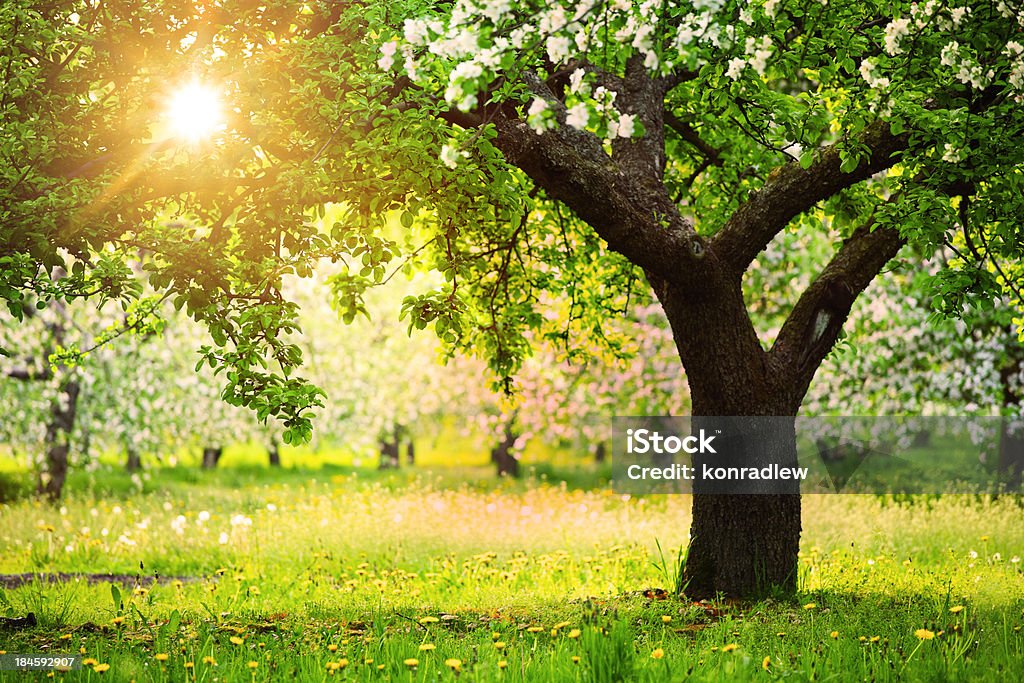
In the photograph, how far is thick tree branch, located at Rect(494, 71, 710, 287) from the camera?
23.7ft

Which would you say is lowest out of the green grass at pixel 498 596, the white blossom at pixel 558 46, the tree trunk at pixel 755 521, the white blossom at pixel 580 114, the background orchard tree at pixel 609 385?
the green grass at pixel 498 596

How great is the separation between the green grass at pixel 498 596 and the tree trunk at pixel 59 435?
842mm

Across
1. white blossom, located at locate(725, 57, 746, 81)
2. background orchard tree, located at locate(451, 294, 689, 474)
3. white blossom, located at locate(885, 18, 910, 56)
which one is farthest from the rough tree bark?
background orchard tree, located at locate(451, 294, 689, 474)

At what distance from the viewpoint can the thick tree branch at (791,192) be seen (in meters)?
7.34

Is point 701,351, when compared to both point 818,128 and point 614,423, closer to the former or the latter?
point 818,128

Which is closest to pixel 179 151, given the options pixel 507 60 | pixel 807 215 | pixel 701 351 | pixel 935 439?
pixel 507 60

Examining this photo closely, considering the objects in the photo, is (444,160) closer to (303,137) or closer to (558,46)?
(558,46)

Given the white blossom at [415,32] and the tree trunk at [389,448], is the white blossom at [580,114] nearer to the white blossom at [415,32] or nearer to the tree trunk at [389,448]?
the white blossom at [415,32]

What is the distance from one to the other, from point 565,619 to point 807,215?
5004mm

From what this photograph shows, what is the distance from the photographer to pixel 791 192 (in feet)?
25.1

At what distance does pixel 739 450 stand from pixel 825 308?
1.56 m

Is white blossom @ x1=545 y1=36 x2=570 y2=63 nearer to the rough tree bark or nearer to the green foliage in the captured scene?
the green foliage

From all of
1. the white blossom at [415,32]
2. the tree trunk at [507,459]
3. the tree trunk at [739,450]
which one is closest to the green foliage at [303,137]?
the white blossom at [415,32]

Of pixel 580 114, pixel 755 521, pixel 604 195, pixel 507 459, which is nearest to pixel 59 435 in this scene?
pixel 507 459
